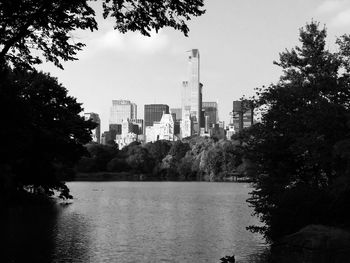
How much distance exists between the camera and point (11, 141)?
1272 inches

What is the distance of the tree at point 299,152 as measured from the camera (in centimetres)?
2430

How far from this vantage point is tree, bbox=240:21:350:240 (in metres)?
24.3

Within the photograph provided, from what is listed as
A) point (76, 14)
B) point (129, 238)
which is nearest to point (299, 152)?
point (129, 238)

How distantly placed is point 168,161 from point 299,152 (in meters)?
154

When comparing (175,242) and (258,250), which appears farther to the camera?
(175,242)

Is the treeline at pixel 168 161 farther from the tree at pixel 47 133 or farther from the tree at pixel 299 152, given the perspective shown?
the tree at pixel 299 152

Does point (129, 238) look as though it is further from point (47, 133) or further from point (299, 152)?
point (47, 133)

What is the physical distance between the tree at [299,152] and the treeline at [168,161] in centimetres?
12229

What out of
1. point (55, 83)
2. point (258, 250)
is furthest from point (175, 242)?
point (55, 83)

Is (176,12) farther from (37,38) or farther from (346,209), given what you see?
(346,209)

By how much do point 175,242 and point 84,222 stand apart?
11434 mm


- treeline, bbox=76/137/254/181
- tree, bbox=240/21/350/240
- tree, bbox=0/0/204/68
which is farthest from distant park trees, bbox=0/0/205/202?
treeline, bbox=76/137/254/181

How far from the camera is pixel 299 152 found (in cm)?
2739

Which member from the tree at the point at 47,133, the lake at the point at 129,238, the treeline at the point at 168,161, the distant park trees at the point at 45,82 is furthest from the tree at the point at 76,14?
the treeline at the point at 168,161
